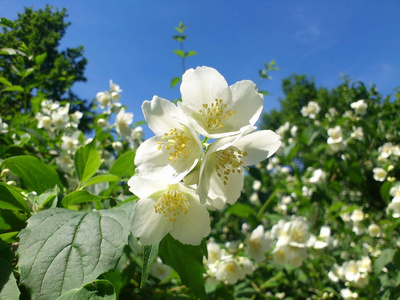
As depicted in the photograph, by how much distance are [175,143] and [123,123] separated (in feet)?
6.02

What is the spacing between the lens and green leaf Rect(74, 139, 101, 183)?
1.19 metres

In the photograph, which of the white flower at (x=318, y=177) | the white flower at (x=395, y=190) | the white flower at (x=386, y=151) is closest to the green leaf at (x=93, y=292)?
the white flower at (x=395, y=190)

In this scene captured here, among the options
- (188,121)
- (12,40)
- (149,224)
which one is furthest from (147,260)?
(12,40)

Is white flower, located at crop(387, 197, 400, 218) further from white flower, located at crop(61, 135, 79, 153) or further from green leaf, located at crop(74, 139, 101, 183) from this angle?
white flower, located at crop(61, 135, 79, 153)

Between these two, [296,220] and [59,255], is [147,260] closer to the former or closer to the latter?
[59,255]

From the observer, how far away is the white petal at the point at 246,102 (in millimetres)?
929

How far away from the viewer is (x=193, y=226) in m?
0.93

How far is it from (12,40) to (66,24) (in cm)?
39

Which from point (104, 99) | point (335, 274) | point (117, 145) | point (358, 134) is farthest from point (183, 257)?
point (358, 134)

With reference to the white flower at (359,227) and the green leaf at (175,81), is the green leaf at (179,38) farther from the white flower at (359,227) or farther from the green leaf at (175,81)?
the white flower at (359,227)

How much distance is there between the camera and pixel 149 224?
2.83ft

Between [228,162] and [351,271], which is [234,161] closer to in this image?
[228,162]

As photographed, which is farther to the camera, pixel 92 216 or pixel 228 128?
pixel 228 128

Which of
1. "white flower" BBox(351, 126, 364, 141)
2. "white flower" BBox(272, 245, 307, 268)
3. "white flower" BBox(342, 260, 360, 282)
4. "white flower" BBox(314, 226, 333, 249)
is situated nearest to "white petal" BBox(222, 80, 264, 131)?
"white flower" BBox(272, 245, 307, 268)
